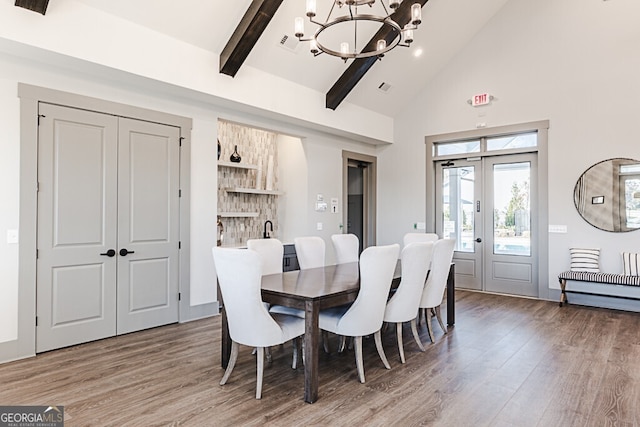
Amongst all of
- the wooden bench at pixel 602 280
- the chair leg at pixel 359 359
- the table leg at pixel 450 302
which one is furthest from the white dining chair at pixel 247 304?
the wooden bench at pixel 602 280

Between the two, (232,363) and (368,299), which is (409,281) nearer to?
(368,299)

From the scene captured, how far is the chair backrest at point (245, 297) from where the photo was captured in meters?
2.71

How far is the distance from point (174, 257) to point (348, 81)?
3343mm

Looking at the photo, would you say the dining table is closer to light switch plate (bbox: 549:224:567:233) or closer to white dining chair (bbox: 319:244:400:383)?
white dining chair (bbox: 319:244:400:383)

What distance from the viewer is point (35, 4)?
3.22m

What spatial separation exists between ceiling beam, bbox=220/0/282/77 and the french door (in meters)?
4.13

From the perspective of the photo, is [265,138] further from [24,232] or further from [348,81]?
[24,232]

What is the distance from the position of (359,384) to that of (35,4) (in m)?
3.89

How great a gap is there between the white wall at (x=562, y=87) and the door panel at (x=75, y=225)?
17.4ft

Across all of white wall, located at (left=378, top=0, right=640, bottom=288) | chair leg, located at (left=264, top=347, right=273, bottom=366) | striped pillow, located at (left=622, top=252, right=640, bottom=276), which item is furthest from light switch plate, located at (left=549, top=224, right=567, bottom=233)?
chair leg, located at (left=264, top=347, right=273, bottom=366)

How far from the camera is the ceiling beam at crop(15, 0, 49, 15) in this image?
318 cm

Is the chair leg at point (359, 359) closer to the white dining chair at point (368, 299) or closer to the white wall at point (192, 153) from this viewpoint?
the white dining chair at point (368, 299)

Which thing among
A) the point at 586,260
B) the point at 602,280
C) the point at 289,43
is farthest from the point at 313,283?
the point at 586,260

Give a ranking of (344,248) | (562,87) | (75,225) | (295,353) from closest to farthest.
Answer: (295,353) < (75,225) < (344,248) < (562,87)
